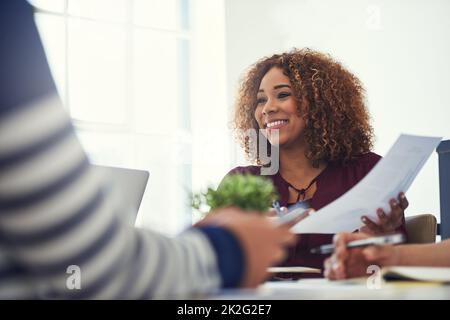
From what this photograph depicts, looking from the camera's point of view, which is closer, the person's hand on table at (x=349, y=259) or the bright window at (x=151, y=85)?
the person's hand on table at (x=349, y=259)

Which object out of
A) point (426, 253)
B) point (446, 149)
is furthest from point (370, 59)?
point (426, 253)

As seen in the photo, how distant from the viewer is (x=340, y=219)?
37.1 inches

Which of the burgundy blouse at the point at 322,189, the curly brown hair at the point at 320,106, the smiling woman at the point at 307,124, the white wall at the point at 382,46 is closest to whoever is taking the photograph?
the burgundy blouse at the point at 322,189

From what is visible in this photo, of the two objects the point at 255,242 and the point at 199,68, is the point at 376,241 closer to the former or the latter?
the point at 255,242

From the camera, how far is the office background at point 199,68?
297cm

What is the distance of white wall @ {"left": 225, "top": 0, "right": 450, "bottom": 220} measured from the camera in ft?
9.54

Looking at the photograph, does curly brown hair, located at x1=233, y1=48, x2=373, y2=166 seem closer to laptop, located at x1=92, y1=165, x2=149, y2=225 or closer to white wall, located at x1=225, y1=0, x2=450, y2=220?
laptop, located at x1=92, y1=165, x2=149, y2=225

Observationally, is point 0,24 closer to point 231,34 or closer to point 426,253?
point 426,253

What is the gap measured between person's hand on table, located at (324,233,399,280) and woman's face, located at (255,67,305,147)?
0.96m

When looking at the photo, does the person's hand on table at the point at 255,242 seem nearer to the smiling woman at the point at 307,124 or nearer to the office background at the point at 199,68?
the smiling woman at the point at 307,124

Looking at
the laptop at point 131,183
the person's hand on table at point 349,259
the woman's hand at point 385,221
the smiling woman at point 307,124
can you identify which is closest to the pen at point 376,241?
the person's hand on table at point 349,259

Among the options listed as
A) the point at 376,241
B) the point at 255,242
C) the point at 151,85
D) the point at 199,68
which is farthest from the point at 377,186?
the point at 199,68

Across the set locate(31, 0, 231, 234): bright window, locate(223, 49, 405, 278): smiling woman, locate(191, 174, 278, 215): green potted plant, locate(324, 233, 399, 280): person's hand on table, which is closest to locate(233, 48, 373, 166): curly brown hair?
locate(223, 49, 405, 278): smiling woman

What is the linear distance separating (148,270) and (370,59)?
2.91 meters
